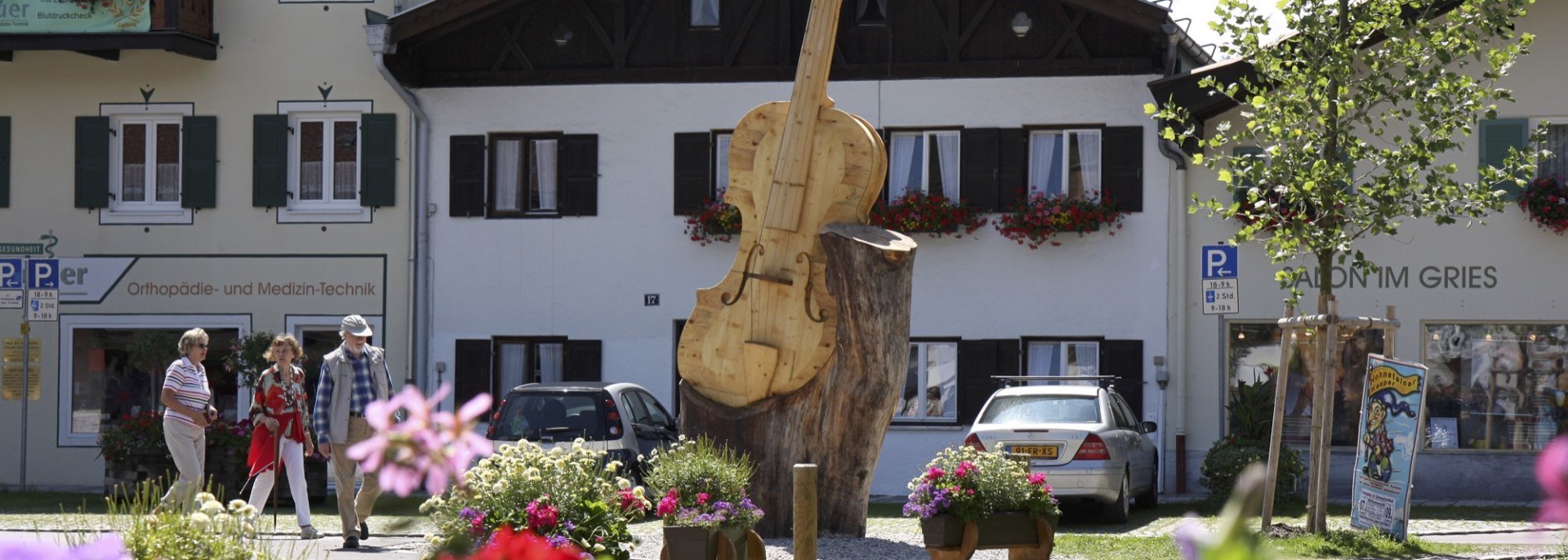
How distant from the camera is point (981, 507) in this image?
10.1 meters

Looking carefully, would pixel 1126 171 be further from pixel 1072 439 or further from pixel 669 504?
pixel 669 504

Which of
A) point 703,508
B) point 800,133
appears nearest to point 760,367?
point 800,133

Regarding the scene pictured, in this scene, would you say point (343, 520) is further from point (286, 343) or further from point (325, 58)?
point (325, 58)

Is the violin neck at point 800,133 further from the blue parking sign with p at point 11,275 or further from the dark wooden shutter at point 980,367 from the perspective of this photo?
the blue parking sign with p at point 11,275

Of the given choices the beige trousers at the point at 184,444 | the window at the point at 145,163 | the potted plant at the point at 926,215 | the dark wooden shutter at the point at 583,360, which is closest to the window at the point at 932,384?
the potted plant at the point at 926,215

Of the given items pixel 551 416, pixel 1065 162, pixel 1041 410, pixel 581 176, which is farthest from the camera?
pixel 581 176

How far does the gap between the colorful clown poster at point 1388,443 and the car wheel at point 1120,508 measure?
307cm

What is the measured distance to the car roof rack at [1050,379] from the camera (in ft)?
60.4

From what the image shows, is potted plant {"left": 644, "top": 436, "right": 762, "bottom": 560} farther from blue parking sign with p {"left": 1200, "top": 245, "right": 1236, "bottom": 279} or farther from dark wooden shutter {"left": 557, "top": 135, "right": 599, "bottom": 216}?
dark wooden shutter {"left": 557, "top": 135, "right": 599, "bottom": 216}

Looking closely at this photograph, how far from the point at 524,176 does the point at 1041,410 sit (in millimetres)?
8288

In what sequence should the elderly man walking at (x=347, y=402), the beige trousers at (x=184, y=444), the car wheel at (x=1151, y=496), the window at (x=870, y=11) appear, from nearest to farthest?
the elderly man walking at (x=347, y=402) → the beige trousers at (x=184, y=444) → the car wheel at (x=1151, y=496) → the window at (x=870, y=11)

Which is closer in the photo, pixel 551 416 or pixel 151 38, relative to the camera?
pixel 551 416

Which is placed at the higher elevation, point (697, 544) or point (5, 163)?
point (5, 163)

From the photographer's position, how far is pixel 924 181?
20891mm
